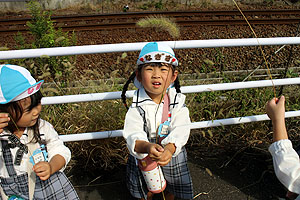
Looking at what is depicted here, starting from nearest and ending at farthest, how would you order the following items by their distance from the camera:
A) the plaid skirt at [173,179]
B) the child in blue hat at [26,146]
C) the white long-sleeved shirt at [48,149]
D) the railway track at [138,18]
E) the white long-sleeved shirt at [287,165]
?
the white long-sleeved shirt at [287,165], the child in blue hat at [26,146], the white long-sleeved shirt at [48,149], the plaid skirt at [173,179], the railway track at [138,18]

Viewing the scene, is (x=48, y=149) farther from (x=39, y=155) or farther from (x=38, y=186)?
(x=38, y=186)

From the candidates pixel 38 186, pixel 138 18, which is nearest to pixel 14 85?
pixel 38 186

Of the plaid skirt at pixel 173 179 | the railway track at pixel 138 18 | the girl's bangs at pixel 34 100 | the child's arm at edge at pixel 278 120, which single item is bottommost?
the plaid skirt at pixel 173 179

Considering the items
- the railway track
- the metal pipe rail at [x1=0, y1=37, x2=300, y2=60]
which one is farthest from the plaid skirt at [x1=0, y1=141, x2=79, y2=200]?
the railway track

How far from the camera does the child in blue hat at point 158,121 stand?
68.8 inches

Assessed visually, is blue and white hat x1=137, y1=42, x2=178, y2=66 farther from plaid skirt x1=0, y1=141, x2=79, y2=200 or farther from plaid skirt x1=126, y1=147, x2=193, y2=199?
plaid skirt x1=0, y1=141, x2=79, y2=200

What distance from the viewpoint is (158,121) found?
1888 mm

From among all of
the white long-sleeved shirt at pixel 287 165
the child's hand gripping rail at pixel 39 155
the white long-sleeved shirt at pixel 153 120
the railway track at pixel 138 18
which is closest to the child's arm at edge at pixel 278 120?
the white long-sleeved shirt at pixel 287 165

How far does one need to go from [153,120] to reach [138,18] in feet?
18.6

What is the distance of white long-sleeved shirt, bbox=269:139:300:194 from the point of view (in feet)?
4.68

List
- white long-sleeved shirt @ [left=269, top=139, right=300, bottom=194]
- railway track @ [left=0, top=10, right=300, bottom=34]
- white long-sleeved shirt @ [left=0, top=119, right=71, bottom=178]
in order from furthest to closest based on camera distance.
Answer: railway track @ [left=0, top=10, right=300, bottom=34], white long-sleeved shirt @ [left=0, top=119, right=71, bottom=178], white long-sleeved shirt @ [left=269, top=139, right=300, bottom=194]

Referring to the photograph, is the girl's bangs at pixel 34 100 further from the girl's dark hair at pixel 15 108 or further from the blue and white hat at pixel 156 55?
the blue and white hat at pixel 156 55

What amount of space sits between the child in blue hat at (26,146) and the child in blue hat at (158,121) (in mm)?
501

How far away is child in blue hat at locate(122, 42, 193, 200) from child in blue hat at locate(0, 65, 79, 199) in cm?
50
